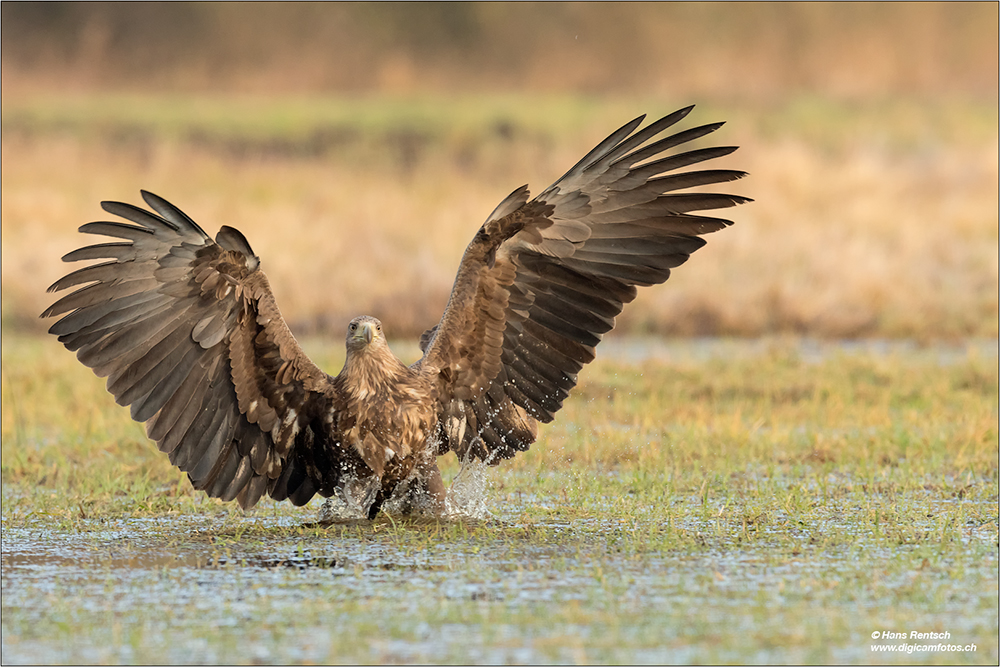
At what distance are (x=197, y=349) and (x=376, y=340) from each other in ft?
2.56

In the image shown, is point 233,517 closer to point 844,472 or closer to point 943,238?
point 844,472

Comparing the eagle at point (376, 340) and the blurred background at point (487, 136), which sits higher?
the blurred background at point (487, 136)

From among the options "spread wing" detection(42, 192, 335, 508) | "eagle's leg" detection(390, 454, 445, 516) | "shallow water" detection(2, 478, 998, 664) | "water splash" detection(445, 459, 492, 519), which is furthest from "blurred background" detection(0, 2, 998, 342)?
"shallow water" detection(2, 478, 998, 664)

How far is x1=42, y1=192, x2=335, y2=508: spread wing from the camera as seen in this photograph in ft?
19.0

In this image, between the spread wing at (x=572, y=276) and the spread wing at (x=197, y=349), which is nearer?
the spread wing at (x=197, y=349)

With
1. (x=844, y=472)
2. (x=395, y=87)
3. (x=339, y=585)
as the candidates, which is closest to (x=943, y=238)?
(x=844, y=472)

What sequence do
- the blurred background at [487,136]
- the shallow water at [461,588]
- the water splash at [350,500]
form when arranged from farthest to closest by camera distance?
1. the blurred background at [487,136]
2. the water splash at [350,500]
3. the shallow water at [461,588]

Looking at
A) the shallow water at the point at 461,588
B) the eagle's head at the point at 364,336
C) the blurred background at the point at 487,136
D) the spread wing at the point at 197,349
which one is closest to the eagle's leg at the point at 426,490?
the shallow water at the point at 461,588

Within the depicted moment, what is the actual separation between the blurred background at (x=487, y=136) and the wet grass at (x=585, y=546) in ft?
12.5

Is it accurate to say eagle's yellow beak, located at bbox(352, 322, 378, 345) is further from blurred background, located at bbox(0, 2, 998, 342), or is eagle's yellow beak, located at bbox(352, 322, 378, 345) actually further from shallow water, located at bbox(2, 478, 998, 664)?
blurred background, located at bbox(0, 2, 998, 342)

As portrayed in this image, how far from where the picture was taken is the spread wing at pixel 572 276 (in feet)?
21.4

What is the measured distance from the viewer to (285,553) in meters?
5.82

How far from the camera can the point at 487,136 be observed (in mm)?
19047

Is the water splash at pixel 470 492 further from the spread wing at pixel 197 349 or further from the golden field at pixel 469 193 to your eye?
the golden field at pixel 469 193
